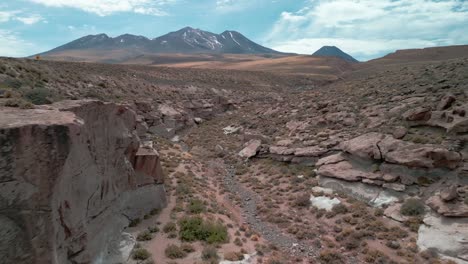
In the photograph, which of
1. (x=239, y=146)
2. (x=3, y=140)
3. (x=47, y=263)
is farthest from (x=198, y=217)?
(x=239, y=146)

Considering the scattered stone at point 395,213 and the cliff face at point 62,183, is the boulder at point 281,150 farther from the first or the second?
the cliff face at point 62,183

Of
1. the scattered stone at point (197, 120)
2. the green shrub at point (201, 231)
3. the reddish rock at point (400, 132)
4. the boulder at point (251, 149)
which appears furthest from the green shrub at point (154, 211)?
the scattered stone at point (197, 120)

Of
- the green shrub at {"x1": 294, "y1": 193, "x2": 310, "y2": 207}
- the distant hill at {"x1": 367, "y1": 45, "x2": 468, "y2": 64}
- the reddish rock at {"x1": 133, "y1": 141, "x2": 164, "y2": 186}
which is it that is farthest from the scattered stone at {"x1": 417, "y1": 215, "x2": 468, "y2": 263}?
the distant hill at {"x1": 367, "y1": 45, "x2": 468, "y2": 64}

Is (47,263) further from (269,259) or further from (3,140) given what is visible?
(269,259)

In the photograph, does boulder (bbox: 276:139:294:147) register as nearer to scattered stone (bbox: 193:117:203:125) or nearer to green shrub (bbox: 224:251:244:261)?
green shrub (bbox: 224:251:244:261)

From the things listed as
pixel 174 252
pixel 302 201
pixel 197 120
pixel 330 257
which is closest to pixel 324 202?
pixel 302 201

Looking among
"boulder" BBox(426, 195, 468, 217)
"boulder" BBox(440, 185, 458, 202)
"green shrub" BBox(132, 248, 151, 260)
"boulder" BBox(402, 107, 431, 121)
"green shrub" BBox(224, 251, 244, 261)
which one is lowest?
"green shrub" BBox(224, 251, 244, 261)

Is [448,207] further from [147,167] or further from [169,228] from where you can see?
[147,167]

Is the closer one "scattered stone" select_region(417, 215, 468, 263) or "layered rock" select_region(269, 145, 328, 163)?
"scattered stone" select_region(417, 215, 468, 263)
